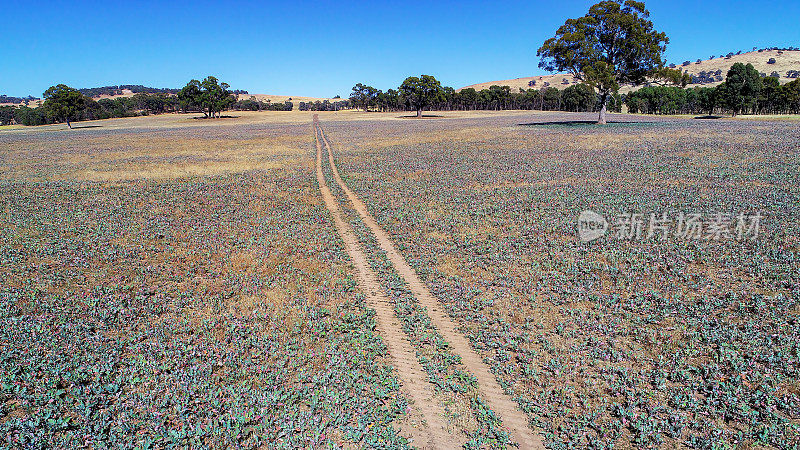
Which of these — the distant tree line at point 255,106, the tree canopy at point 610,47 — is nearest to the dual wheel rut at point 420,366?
the tree canopy at point 610,47

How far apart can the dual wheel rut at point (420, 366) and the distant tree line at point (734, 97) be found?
9264 centimetres

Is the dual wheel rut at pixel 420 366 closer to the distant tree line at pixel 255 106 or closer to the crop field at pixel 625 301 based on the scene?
the crop field at pixel 625 301

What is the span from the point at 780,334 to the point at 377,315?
665 centimetres

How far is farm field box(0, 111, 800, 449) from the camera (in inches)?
203

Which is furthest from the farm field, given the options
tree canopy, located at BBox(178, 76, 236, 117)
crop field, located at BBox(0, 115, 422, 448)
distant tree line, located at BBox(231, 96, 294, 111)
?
distant tree line, located at BBox(231, 96, 294, 111)

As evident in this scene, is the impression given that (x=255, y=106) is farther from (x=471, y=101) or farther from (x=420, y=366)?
(x=420, y=366)

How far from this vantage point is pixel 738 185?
16.8 meters

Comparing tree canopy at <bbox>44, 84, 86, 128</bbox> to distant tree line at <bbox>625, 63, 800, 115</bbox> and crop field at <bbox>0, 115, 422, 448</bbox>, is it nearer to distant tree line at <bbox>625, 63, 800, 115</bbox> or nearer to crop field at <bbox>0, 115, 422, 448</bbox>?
crop field at <bbox>0, 115, 422, 448</bbox>

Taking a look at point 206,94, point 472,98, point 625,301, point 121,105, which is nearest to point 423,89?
point 472,98

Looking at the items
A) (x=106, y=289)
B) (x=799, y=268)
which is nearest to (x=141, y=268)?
(x=106, y=289)

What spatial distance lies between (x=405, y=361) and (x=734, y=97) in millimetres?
97522

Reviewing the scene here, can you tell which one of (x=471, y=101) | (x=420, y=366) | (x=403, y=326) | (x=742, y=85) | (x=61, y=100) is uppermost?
(x=471, y=101)

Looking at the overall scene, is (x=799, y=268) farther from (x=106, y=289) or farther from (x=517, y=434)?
(x=106, y=289)

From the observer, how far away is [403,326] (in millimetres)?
7457
